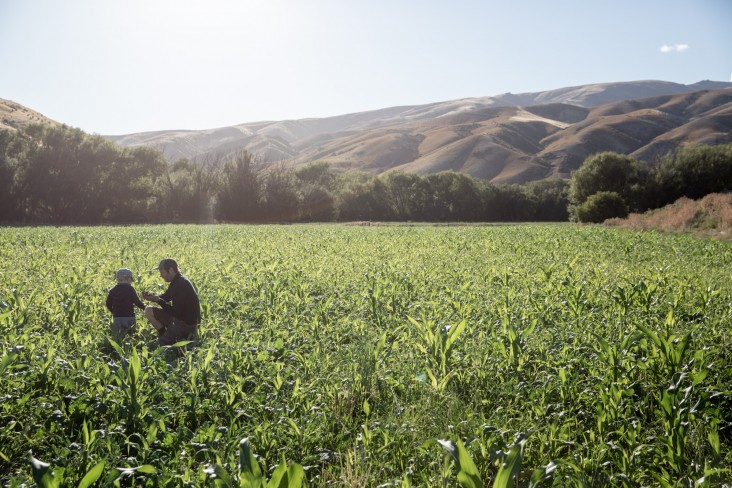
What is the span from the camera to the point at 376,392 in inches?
228

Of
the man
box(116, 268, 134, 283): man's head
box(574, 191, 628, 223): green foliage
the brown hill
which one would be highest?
the brown hill

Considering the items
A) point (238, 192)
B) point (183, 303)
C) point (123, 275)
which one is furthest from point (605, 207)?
point (123, 275)

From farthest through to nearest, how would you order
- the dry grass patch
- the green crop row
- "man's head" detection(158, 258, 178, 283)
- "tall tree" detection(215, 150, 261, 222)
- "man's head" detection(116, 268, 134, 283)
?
"tall tree" detection(215, 150, 261, 222)
the dry grass patch
"man's head" detection(116, 268, 134, 283)
"man's head" detection(158, 258, 178, 283)
the green crop row

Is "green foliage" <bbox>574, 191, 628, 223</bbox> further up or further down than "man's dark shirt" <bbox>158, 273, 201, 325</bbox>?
further down

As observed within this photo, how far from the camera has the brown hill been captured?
292 ft

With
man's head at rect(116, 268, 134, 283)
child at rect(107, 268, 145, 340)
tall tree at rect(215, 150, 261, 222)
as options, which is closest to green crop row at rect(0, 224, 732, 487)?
child at rect(107, 268, 145, 340)

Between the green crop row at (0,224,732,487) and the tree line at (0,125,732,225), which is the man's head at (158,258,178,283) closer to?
the green crop row at (0,224,732,487)

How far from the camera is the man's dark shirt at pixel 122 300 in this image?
7898 millimetres

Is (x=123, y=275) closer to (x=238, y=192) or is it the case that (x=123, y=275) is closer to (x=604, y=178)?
(x=238, y=192)

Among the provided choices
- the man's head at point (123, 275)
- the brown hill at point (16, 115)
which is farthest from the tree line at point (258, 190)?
the man's head at point (123, 275)

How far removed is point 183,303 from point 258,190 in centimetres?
5142

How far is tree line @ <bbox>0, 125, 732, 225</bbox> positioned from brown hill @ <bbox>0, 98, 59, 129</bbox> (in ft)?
138

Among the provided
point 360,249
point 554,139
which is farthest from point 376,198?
point 554,139

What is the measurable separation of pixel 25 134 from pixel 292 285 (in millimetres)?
51292
